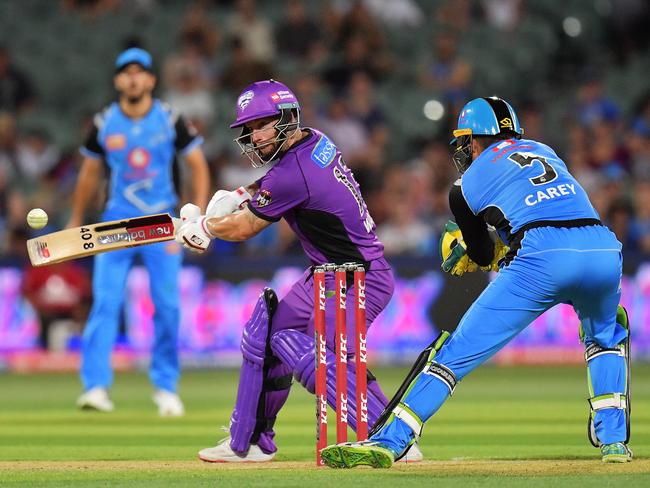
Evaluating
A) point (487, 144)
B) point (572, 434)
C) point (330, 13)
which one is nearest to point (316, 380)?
point (487, 144)

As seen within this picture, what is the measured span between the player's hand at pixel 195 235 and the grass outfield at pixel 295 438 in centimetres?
117

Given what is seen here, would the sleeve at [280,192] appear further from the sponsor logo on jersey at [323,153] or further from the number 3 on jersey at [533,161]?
the number 3 on jersey at [533,161]

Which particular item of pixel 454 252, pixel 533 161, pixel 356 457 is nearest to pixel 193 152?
pixel 454 252

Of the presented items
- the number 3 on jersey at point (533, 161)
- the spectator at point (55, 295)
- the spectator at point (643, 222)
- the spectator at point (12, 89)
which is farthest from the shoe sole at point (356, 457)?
the spectator at point (12, 89)

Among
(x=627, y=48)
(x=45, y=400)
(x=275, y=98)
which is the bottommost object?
(x=45, y=400)

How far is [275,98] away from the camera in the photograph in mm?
7000

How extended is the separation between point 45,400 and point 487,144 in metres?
6.20

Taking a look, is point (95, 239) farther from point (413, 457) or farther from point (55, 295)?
point (55, 295)

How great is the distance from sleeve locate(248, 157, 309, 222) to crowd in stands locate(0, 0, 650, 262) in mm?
7980

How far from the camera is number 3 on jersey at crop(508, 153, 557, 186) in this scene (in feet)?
21.3

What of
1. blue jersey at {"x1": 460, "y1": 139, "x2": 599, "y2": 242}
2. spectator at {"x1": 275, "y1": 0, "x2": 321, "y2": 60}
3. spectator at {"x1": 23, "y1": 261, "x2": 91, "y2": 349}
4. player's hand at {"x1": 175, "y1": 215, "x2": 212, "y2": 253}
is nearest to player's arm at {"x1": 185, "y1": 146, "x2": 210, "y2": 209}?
player's hand at {"x1": 175, "y1": 215, "x2": 212, "y2": 253}

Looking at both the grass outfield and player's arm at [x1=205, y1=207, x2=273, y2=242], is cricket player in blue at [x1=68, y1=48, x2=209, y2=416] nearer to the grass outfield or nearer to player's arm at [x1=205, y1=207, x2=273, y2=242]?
the grass outfield

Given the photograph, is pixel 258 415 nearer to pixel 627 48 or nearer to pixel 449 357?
pixel 449 357

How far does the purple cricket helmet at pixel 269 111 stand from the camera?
274 inches
